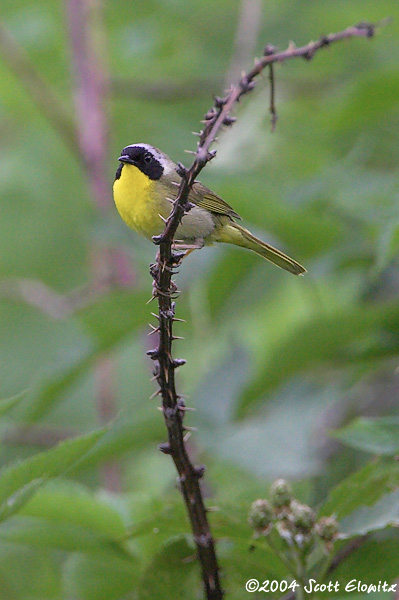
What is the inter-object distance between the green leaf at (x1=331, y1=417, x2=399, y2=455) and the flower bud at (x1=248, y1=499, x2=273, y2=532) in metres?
0.32

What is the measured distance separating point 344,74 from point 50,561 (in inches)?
148

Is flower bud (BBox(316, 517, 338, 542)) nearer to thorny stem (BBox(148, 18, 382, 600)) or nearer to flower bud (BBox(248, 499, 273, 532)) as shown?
flower bud (BBox(248, 499, 273, 532))

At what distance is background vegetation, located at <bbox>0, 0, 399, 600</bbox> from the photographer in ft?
8.02

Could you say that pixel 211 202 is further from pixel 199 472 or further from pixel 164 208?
pixel 199 472

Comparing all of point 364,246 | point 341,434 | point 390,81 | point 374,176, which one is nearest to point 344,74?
point 390,81

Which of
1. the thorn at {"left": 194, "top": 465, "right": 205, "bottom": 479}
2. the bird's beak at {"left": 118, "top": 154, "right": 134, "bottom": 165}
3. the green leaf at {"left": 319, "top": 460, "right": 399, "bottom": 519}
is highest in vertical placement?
the bird's beak at {"left": 118, "top": 154, "right": 134, "bottom": 165}

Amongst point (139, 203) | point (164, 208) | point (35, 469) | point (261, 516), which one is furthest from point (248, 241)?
point (35, 469)

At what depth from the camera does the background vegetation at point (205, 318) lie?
245cm

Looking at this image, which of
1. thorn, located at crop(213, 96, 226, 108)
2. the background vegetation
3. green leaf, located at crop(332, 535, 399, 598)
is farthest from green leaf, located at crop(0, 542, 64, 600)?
thorn, located at crop(213, 96, 226, 108)

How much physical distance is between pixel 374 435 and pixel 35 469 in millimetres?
941

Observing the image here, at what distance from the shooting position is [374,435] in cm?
228

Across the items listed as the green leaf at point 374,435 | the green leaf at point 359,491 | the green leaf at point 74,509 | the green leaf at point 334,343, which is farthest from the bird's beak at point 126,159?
the green leaf at point 359,491

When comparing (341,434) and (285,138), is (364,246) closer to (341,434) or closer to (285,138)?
(341,434)

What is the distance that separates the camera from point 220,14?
20.4ft
